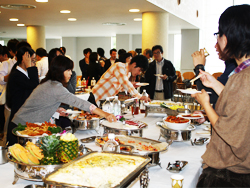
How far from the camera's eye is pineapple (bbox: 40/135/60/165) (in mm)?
1266

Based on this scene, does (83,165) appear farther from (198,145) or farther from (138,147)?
(198,145)

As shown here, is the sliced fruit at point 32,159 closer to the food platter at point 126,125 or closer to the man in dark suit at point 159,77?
the food platter at point 126,125

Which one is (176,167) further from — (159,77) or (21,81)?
(159,77)

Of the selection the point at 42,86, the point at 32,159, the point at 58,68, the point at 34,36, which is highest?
the point at 34,36

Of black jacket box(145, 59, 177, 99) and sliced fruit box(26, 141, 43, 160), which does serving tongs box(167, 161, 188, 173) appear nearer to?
sliced fruit box(26, 141, 43, 160)

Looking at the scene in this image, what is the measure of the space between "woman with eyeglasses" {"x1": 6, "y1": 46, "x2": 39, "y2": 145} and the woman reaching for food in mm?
390

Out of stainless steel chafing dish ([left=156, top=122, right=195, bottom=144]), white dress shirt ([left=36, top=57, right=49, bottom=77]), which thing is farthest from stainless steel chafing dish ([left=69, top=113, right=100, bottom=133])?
white dress shirt ([left=36, top=57, right=49, bottom=77])

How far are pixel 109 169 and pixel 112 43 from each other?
45.0 ft

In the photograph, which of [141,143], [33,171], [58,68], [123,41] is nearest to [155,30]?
[58,68]

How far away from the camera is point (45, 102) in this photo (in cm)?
208

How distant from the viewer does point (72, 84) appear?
3.71 metres

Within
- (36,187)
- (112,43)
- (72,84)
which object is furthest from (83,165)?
(112,43)

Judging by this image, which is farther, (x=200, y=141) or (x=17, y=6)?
(x=17, y=6)

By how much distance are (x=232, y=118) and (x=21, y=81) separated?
191cm
